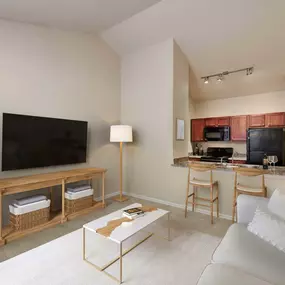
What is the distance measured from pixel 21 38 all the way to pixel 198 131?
4846 mm

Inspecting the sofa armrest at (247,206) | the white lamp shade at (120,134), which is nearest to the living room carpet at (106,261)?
the sofa armrest at (247,206)

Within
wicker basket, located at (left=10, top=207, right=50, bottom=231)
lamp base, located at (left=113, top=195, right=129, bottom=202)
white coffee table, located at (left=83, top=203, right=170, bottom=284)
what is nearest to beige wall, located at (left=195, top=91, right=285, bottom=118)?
lamp base, located at (left=113, top=195, right=129, bottom=202)

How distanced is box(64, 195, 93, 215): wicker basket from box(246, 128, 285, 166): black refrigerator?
143 inches

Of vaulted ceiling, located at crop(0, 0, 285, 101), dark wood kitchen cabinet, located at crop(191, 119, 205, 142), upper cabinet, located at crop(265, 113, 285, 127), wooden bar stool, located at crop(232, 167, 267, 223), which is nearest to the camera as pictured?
wooden bar stool, located at crop(232, 167, 267, 223)

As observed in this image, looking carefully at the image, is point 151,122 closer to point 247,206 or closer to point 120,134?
point 120,134

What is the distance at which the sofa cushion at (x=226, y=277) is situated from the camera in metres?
1.21

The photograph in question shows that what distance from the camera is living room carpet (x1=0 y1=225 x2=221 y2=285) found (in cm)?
181

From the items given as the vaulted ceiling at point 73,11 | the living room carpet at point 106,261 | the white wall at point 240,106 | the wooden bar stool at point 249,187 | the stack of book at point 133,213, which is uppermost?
the vaulted ceiling at point 73,11

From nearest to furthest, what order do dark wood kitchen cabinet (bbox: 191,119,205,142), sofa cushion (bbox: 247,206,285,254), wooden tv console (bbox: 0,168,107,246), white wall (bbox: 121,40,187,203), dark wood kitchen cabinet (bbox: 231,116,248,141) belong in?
1. sofa cushion (bbox: 247,206,285,254)
2. wooden tv console (bbox: 0,168,107,246)
3. white wall (bbox: 121,40,187,203)
4. dark wood kitchen cabinet (bbox: 231,116,248,141)
5. dark wood kitchen cabinet (bbox: 191,119,205,142)

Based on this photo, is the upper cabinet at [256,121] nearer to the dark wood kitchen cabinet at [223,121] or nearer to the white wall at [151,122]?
the dark wood kitchen cabinet at [223,121]

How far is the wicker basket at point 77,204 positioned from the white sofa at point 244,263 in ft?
7.72

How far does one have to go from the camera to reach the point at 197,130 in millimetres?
6121

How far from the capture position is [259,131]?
445 centimetres

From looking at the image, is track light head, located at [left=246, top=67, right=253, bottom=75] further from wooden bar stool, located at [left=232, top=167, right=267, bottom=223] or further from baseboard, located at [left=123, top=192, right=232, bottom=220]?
baseboard, located at [left=123, top=192, right=232, bottom=220]
